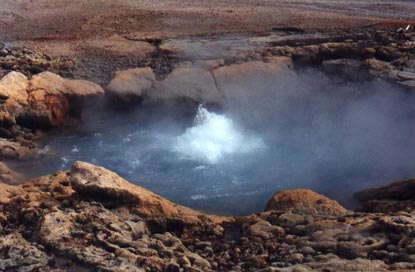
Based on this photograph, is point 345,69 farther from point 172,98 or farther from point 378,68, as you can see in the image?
point 172,98

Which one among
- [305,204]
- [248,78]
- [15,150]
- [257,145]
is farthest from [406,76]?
[15,150]

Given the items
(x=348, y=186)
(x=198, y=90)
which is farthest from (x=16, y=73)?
(x=348, y=186)

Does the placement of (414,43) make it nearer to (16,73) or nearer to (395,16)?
(395,16)

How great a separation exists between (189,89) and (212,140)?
48.2 inches

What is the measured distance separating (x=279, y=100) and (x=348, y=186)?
298 cm

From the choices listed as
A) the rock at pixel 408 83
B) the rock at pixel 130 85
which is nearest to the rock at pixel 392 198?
the rock at pixel 408 83

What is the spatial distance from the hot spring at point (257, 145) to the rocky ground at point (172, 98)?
35 cm

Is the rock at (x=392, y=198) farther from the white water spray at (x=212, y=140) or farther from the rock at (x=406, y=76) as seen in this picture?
the rock at (x=406, y=76)

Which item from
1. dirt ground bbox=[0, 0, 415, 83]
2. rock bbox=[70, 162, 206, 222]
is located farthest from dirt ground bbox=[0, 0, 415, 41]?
rock bbox=[70, 162, 206, 222]

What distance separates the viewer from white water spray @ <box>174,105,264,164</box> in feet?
35.4

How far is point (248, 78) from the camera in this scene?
1216cm

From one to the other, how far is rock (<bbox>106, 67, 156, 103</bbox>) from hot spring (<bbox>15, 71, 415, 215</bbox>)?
0.33 metres

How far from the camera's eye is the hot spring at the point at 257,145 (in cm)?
970

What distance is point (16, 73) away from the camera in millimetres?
11328
